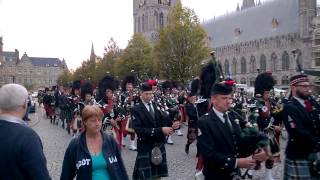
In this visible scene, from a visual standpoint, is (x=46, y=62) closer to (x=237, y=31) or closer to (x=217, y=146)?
(x=237, y=31)

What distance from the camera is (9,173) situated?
368 cm

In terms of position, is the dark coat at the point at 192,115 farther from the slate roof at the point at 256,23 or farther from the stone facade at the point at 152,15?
the stone facade at the point at 152,15

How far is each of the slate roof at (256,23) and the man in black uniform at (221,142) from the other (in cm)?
6389

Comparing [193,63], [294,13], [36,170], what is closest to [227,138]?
[36,170]

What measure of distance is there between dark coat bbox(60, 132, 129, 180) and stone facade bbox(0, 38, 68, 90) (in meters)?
139

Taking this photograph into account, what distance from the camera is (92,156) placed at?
4.72 metres

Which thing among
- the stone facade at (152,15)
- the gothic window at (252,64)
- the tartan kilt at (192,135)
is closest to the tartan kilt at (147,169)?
the tartan kilt at (192,135)

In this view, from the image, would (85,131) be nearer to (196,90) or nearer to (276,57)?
(196,90)

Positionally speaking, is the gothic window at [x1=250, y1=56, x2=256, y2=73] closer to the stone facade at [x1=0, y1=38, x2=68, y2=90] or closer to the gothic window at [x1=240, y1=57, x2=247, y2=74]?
the gothic window at [x1=240, y1=57, x2=247, y2=74]

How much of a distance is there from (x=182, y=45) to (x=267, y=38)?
33.8m

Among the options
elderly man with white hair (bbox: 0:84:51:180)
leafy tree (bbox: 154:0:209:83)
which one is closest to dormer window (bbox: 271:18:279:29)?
leafy tree (bbox: 154:0:209:83)

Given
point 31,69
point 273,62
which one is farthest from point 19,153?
point 31,69

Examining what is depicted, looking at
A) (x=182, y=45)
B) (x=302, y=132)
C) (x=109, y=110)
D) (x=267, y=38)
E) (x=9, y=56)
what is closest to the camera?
(x=302, y=132)

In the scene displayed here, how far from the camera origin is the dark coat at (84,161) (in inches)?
184
